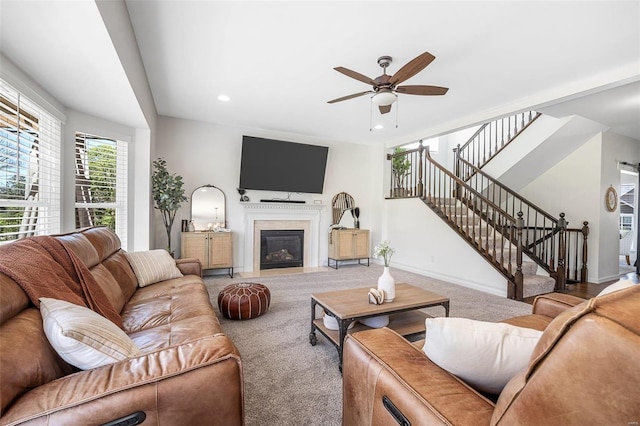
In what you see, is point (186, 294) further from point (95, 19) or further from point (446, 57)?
point (446, 57)

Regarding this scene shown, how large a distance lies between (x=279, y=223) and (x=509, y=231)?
3.81 m

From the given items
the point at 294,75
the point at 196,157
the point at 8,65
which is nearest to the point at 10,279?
the point at 8,65

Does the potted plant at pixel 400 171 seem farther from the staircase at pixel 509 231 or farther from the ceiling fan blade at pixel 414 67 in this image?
the ceiling fan blade at pixel 414 67

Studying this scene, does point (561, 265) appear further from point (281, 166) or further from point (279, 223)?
point (281, 166)

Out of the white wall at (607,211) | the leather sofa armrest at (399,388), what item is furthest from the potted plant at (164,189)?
the white wall at (607,211)

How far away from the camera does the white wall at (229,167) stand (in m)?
4.73

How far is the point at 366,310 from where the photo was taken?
6.91ft

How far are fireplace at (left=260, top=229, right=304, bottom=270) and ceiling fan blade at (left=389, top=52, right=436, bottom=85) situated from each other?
143 inches

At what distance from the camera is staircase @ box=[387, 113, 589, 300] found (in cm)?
401

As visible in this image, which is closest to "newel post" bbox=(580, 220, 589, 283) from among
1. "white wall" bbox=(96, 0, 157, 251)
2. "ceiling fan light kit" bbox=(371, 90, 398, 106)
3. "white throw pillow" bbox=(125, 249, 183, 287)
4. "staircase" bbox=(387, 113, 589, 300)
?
"staircase" bbox=(387, 113, 589, 300)

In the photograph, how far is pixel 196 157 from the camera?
16.1ft

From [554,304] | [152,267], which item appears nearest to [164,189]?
[152,267]

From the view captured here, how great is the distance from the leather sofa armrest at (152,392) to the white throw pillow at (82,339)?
0.20 feet

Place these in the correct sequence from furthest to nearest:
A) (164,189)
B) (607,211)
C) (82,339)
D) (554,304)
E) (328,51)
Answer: (607,211) → (164,189) → (328,51) → (554,304) → (82,339)
